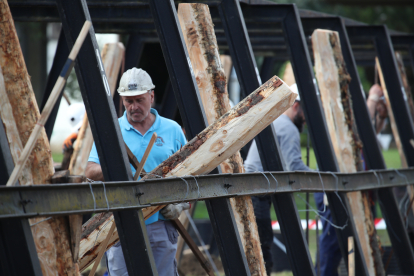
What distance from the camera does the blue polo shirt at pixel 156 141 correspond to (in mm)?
4402

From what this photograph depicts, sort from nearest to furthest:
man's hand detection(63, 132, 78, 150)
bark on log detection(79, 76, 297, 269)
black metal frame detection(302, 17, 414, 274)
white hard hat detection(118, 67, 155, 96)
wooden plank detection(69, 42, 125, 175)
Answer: bark on log detection(79, 76, 297, 269)
white hard hat detection(118, 67, 155, 96)
black metal frame detection(302, 17, 414, 274)
wooden plank detection(69, 42, 125, 175)
man's hand detection(63, 132, 78, 150)

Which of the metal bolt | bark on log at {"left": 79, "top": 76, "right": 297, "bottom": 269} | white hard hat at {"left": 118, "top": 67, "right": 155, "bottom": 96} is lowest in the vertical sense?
the metal bolt

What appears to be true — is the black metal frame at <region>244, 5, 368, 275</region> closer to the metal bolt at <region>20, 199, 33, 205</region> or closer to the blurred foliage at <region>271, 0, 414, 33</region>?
the metal bolt at <region>20, 199, 33, 205</region>

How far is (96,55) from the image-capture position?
3.35m

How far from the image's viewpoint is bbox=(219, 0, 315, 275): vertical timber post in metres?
4.84

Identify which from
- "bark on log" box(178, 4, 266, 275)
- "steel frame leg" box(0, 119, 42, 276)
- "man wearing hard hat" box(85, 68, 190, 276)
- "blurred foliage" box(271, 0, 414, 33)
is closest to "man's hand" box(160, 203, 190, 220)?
"man wearing hard hat" box(85, 68, 190, 276)

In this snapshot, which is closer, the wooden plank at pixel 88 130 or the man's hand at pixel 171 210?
the man's hand at pixel 171 210

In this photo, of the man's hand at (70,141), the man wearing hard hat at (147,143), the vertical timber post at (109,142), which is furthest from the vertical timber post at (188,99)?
the man's hand at (70,141)

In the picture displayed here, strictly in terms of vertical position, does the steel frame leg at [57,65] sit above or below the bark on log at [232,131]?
above

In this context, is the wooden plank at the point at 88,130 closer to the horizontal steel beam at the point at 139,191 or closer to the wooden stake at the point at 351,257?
the horizontal steel beam at the point at 139,191

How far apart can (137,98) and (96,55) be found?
1.20 metres

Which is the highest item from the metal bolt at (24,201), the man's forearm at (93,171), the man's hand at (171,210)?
the man's forearm at (93,171)

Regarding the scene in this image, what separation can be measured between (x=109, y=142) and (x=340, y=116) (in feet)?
11.1

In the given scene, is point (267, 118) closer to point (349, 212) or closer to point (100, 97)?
point (100, 97)
